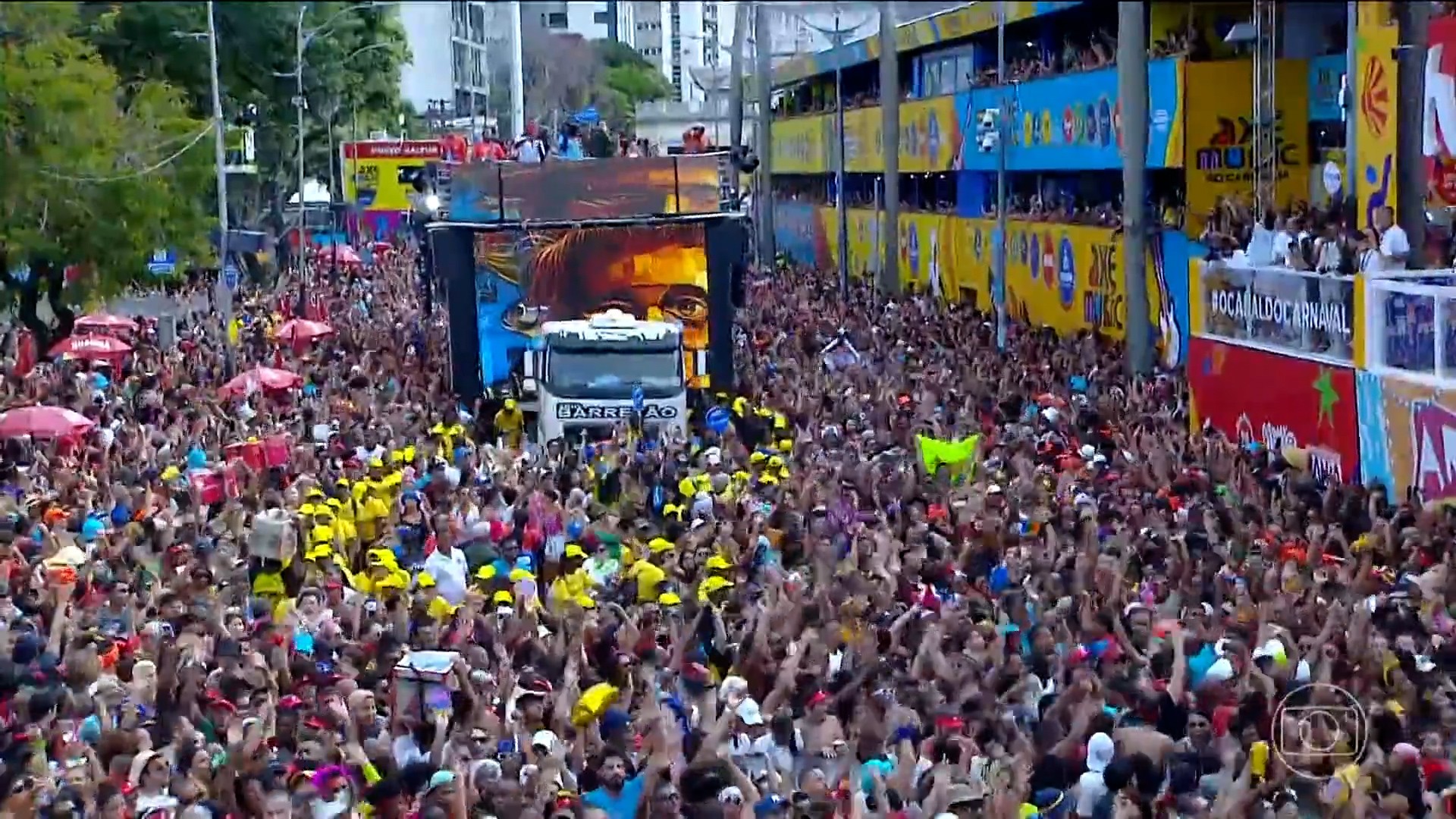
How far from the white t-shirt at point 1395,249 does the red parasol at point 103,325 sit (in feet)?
66.5

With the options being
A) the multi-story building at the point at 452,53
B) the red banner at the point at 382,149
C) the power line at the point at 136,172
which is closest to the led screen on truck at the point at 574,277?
the power line at the point at 136,172

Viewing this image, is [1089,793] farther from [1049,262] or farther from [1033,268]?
[1033,268]

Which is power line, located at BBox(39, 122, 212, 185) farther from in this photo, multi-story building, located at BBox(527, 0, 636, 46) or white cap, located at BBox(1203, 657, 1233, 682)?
multi-story building, located at BBox(527, 0, 636, 46)

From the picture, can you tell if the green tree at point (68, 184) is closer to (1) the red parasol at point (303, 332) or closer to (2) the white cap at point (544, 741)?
(1) the red parasol at point (303, 332)

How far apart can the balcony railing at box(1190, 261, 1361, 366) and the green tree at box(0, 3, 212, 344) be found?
20.6 metres

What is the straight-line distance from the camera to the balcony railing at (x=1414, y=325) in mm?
19031

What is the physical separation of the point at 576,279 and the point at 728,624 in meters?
15.3

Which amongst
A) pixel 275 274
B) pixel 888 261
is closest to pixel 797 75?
pixel 275 274

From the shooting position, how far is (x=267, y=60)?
64500 mm

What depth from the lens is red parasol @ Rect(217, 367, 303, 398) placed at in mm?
26391

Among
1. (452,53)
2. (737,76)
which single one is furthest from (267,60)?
(452,53)

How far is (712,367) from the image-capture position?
2822 centimetres

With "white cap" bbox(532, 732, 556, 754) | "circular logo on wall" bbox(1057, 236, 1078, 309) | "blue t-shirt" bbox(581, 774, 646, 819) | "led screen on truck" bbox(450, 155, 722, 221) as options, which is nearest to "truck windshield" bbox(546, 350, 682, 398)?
"led screen on truck" bbox(450, 155, 722, 221)

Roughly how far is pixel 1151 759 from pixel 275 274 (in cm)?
5032
